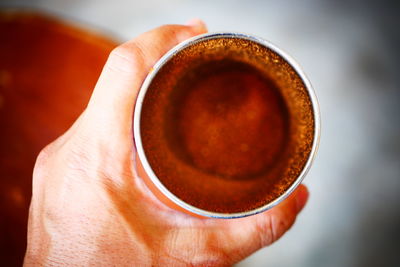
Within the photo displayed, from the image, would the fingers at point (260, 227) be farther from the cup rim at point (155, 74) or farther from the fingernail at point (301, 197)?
the cup rim at point (155, 74)

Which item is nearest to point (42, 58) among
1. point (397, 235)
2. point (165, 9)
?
point (165, 9)

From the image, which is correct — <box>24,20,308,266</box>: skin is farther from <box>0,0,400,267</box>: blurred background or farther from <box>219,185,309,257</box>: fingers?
A: <box>0,0,400,267</box>: blurred background

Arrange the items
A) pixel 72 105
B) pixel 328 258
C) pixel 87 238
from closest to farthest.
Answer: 1. pixel 87 238
2. pixel 72 105
3. pixel 328 258

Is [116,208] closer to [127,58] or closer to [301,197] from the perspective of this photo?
[127,58]

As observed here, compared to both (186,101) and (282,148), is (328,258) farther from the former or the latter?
(186,101)

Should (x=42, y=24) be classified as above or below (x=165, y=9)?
below

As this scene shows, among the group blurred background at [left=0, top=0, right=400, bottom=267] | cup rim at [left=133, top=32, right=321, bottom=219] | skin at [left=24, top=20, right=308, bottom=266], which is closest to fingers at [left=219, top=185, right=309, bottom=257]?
skin at [left=24, top=20, right=308, bottom=266]

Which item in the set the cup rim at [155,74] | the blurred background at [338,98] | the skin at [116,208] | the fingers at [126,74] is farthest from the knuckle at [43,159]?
the blurred background at [338,98]

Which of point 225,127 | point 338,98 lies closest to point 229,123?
point 225,127
